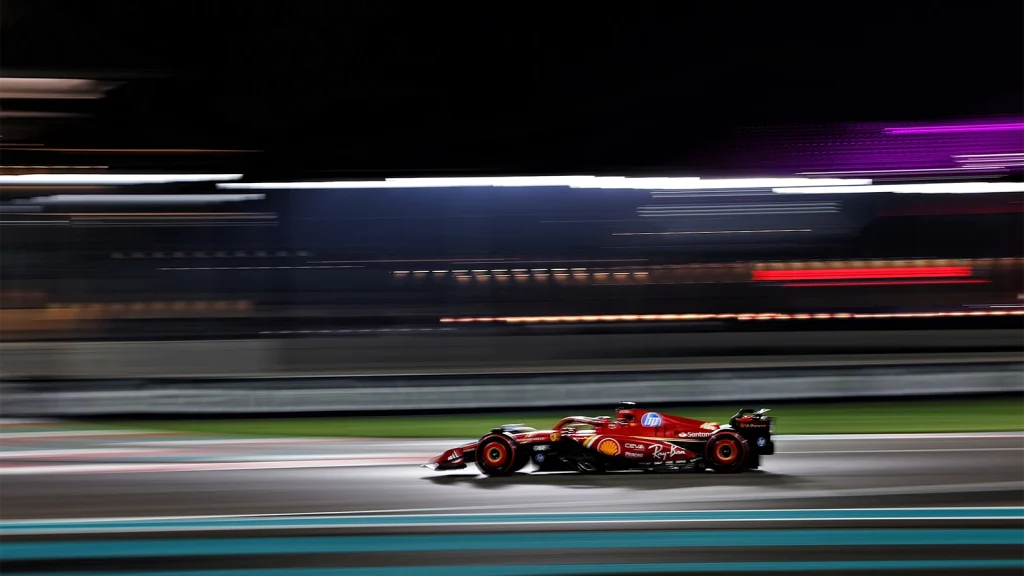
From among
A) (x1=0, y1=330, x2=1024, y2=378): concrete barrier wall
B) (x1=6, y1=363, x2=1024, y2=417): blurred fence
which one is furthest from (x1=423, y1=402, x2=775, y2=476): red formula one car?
(x1=0, y1=330, x2=1024, y2=378): concrete barrier wall

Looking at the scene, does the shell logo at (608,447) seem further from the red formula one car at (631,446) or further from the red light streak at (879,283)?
the red light streak at (879,283)

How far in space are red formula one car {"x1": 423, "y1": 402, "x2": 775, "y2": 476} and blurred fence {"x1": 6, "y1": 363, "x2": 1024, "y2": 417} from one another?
17.3ft

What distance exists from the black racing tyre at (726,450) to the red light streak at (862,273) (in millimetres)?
7330

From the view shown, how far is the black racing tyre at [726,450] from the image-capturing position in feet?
Result: 24.0

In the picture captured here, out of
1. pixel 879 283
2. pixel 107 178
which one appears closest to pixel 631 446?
pixel 879 283

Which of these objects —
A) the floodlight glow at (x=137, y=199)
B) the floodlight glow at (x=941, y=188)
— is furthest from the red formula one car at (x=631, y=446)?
the floodlight glow at (x=941, y=188)

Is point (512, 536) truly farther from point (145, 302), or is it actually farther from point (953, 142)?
point (953, 142)

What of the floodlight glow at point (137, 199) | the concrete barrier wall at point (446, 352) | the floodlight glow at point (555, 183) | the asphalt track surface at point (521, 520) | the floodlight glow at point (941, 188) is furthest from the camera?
the floodlight glow at point (941, 188)

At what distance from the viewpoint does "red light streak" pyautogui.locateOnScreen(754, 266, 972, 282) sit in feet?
47.2

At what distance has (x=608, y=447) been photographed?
7316mm

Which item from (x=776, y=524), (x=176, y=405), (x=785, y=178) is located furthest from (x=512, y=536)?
(x=785, y=178)

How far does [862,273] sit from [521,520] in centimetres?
1026

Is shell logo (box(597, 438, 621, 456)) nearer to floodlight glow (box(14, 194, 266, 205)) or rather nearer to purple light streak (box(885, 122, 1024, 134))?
floodlight glow (box(14, 194, 266, 205))

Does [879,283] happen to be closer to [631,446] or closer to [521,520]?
[631,446]
